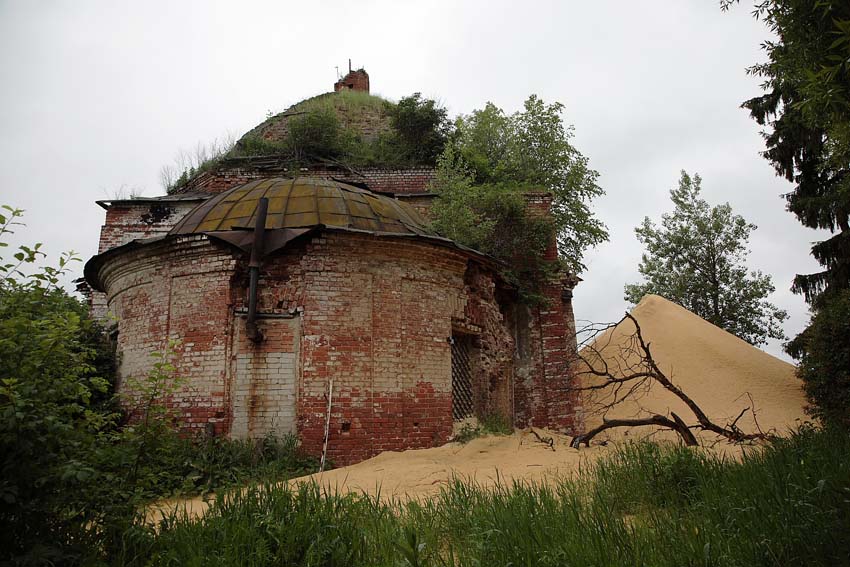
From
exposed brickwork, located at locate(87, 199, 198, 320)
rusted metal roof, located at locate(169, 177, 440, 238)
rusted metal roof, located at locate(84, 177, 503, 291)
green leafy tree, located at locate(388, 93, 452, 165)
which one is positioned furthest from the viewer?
green leafy tree, located at locate(388, 93, 452, 165)

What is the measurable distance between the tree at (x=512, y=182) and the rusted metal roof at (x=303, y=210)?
5.72 ft

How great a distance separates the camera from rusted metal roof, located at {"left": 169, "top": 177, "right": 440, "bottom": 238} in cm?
1080

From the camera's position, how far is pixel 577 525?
4.58 metres

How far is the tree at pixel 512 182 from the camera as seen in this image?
45.7 feet

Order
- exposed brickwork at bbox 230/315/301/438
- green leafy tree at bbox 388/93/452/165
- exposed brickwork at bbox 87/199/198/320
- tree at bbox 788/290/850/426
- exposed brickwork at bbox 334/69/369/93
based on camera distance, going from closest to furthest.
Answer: exposed brickwork at bbox 230/315/301/438, tree at bbox 788/290/850/426, exposed brickwork at bbox 87/199/198/320, green leafy tree at bbox 388/93/452/165, exposed brickwork at bbox 334/69/369/93

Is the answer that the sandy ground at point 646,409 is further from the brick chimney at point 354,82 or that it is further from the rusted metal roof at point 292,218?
the brick chimney at point 354,82

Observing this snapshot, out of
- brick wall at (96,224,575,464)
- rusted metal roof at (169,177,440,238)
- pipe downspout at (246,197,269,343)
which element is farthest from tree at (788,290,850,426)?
pipe downspout at (246,197,269,343)

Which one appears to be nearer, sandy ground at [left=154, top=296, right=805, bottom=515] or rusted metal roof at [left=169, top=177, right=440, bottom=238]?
sandy ground at [left=154, top=296, right=805, bottom=515]

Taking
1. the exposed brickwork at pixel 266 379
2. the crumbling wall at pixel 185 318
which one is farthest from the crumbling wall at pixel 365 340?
the crumbling wall at pixel 185 318

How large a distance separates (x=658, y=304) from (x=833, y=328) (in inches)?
250

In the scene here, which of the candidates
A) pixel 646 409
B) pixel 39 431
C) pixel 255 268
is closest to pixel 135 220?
pixel 255 268

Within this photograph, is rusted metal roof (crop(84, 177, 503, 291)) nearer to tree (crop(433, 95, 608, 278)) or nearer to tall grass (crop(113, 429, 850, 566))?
tree (crop(433, 95, 608, 278))

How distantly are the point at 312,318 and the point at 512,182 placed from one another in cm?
750

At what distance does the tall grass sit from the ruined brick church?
377 centimetres
